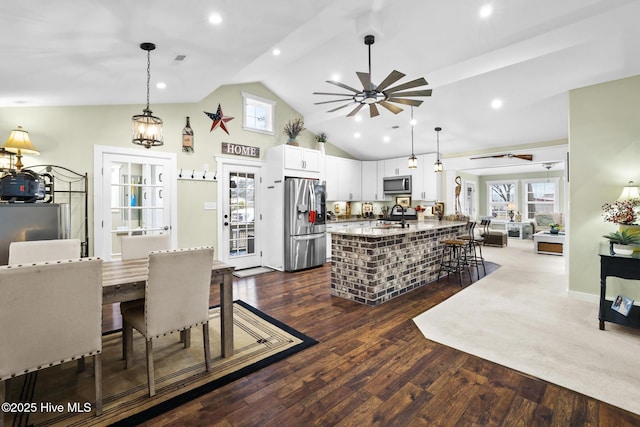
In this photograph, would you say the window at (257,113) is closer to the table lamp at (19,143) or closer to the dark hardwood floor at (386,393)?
the table lamp at (19,143)

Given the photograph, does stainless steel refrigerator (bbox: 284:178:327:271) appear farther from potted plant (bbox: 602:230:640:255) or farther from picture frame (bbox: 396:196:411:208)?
potted plant (bbox: 602:230:640:255)

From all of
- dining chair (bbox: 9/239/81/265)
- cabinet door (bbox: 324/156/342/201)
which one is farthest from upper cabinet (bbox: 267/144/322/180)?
dining chair (bbox: 9/239/81/265)

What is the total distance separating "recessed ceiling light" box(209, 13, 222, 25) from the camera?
2.36m

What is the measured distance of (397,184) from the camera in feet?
24.4

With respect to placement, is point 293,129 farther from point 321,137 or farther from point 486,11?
point 486,11

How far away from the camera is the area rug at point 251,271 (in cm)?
519

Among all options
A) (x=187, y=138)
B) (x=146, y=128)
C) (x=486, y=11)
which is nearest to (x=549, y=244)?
(x=486, y=11)

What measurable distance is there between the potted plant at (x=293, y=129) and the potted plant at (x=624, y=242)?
4829 mm

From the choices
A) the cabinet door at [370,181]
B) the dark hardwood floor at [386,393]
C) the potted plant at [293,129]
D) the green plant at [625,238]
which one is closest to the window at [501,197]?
the cabinet door at [370,181]

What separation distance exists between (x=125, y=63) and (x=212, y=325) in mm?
2790

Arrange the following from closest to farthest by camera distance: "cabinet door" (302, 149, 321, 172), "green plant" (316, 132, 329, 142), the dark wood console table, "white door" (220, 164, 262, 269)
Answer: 1. the dark wood console table
2. "white door" (220, 164, 262, 269)
3. "cabinet door" (302, 149, 321, 172)
4. "green plant" (316, 132, 329, 142)

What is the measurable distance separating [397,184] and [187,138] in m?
4.92

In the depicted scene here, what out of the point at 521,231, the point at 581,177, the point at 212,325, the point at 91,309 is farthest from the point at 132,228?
the point at 521,231

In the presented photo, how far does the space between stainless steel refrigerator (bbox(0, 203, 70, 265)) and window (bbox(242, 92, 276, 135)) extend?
319cm
